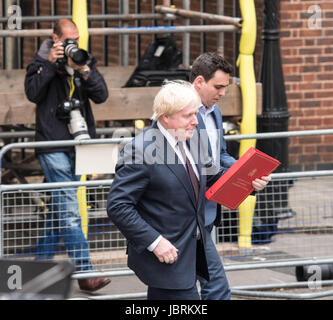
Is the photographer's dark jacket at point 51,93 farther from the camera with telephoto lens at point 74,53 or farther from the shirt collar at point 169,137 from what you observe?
the shirt collar at point 169,137

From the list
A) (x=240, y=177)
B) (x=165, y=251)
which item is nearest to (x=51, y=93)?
(x=240, y=177)

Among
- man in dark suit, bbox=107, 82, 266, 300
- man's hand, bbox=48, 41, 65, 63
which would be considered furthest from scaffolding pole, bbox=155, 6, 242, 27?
man in dark suit, bbox=107, 82, 266, 300

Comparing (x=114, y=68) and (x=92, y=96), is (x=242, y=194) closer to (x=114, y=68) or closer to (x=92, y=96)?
(x=92, y=96)

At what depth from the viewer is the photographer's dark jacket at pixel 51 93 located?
6562 millimetres

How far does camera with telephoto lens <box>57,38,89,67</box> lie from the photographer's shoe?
1633mm

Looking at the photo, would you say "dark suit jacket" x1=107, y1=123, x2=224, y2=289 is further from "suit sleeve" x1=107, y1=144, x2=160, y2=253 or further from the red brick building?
the red brick building

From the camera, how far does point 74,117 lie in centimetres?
660

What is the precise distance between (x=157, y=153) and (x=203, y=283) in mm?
1013

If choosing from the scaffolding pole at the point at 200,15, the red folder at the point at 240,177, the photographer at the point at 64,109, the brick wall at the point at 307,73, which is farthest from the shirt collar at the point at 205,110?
the brick wall at the point at 307,73

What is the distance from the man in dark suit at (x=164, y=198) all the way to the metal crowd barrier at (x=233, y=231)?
1.78 meters

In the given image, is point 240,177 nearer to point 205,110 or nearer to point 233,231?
point 205,110

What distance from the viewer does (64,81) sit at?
6719 millimetres
